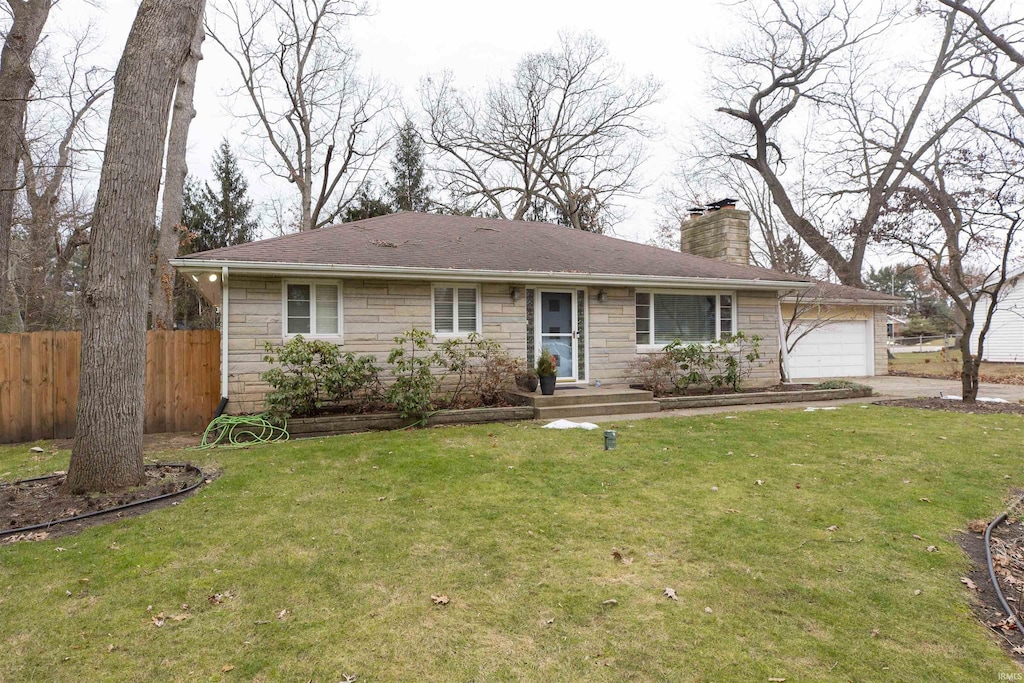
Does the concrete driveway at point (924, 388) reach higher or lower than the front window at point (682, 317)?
lower

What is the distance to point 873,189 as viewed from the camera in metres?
20.9

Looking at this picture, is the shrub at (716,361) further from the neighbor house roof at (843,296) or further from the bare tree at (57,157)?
the bare tree at (57,157)

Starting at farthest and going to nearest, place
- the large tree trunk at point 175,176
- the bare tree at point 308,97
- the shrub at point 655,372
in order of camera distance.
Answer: the bare tree at point 308,97 < the large tree trunk at point 175,176 < the shrub at point 655,372

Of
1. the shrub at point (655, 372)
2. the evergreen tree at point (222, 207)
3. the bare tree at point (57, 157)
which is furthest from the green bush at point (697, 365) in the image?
the evergreen tree at point (222, 207)

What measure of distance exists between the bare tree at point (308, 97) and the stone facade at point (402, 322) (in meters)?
12.7

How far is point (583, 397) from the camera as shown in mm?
9336

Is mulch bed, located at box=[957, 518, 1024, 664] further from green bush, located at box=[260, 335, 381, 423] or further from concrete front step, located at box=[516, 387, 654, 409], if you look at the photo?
green bush, located at box=[260, 335, 381, 423]

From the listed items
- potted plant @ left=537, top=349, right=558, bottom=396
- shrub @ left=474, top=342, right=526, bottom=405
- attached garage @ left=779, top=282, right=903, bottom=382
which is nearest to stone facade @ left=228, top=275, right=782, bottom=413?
shrub @ left=474, top=342, right=526, bottom=405

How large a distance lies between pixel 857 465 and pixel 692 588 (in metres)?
3.74

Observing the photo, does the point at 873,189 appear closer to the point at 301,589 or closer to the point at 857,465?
the point at 857,465

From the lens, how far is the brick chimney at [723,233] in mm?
13477

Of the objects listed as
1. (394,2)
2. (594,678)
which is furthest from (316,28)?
(594,678)

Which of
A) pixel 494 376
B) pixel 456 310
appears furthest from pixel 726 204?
pixel 494 376

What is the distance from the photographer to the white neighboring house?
2208 centimetres
